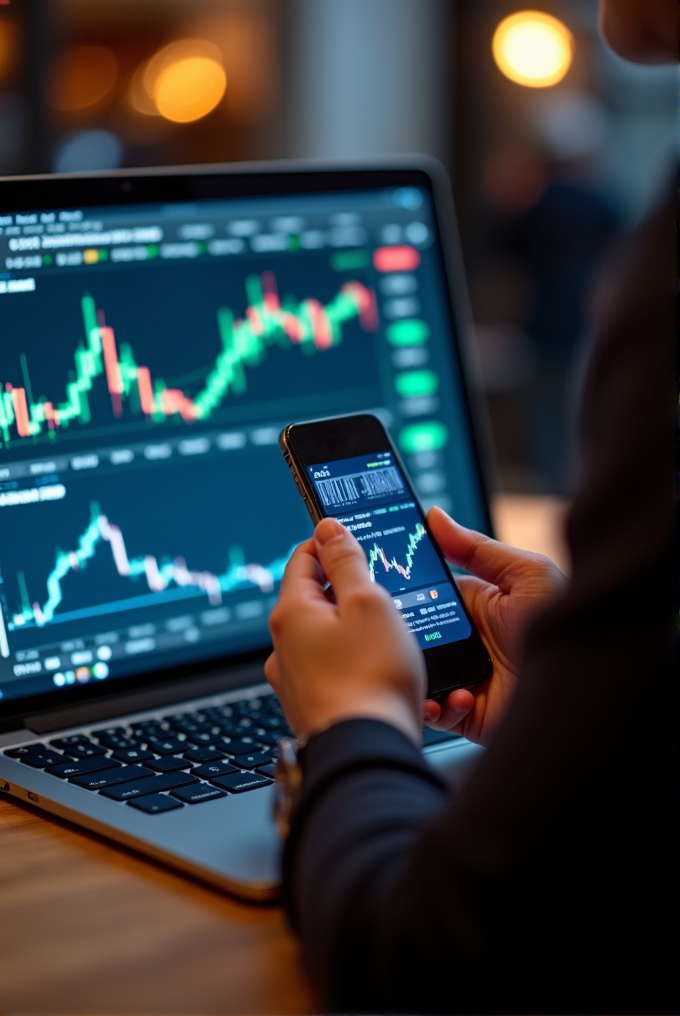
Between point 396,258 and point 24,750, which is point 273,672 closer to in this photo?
point 24,750

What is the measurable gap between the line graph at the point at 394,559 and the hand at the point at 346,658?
134 millimetres

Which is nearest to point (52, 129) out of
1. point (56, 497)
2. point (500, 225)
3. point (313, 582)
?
point (500, 225)

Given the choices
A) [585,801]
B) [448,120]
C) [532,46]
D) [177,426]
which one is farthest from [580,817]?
[448,120]

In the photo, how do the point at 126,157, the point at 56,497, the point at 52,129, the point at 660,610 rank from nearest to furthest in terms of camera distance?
the point at 660,610, the point at 56,497, the point at 52,129, the point at 126,157

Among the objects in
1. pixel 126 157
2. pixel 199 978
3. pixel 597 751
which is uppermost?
pixel 126 157

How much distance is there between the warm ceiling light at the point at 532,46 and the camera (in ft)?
6.95

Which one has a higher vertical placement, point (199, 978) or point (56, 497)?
point (56, 497)

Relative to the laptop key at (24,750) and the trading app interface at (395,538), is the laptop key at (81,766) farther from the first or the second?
the trading app interface at (395,538)

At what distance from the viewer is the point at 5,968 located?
20.4 inches

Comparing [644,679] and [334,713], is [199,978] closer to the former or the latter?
[334,713]

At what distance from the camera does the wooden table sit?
49 centimetres

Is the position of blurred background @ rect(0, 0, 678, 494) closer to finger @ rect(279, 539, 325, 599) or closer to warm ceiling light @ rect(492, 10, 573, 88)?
warm ceiling light @ rect(492, 10, 573, 88)

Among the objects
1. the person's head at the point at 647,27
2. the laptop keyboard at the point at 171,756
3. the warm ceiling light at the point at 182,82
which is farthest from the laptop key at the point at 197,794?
the warm ceiling light at the point at 182,82

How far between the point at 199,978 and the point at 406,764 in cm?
13
